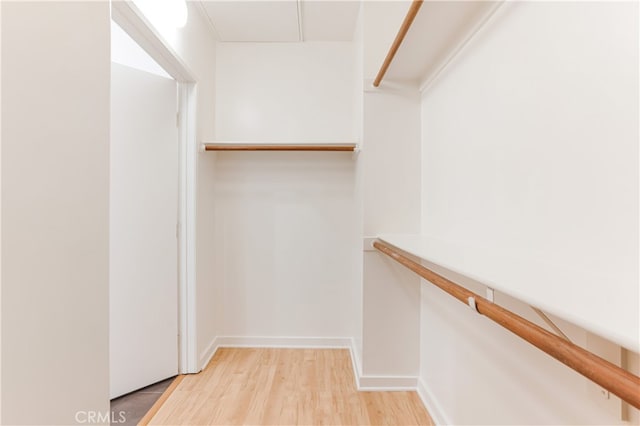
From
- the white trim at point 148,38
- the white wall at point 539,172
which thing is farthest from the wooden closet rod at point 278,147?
the white wall at point 539,172

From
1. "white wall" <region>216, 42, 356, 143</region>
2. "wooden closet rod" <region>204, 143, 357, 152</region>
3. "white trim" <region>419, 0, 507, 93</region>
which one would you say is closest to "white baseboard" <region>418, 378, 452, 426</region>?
"wooden closet rod" <region>204, 143, 357, 152</region>

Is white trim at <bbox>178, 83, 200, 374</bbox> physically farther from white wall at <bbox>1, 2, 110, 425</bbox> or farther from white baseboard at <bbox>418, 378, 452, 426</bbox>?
white baseboard at <bbox>418, 378, 452, 426</bbox>

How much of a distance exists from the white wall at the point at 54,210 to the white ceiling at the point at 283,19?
1.26m

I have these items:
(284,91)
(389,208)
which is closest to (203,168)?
(284,91)

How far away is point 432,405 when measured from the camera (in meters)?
1.78

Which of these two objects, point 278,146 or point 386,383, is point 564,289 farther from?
point 278,146

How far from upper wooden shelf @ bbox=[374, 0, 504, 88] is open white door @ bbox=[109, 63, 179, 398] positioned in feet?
4.57

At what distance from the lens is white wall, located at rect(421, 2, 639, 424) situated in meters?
0.71

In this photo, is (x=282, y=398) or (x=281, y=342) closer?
(x=282, y=398)

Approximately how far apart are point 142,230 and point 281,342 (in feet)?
4.48

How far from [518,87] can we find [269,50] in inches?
84.7

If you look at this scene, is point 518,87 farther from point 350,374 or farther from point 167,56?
point 350,374

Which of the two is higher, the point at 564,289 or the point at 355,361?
the point at 564,289

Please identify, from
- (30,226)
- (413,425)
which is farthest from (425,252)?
(30,226)
